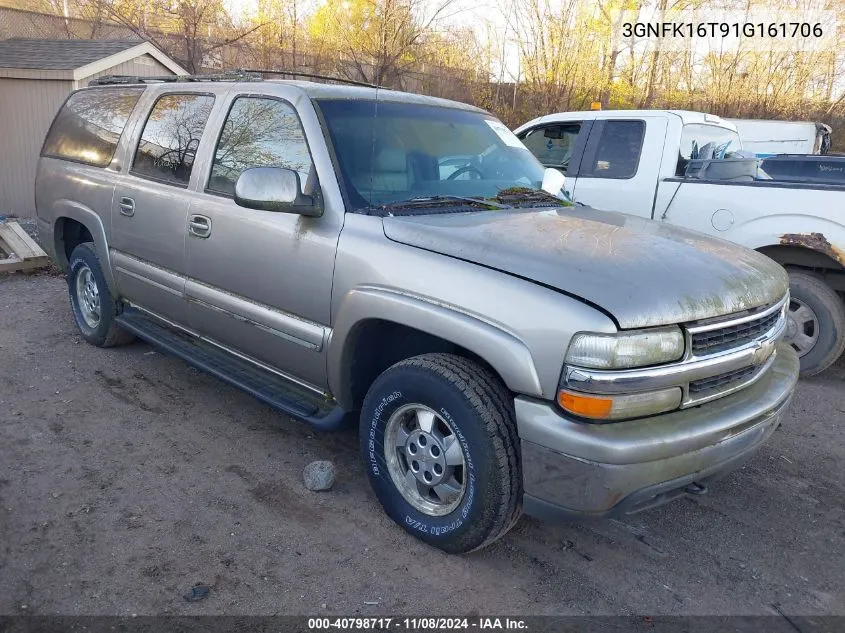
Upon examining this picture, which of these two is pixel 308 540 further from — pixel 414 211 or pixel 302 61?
pixel 302 61

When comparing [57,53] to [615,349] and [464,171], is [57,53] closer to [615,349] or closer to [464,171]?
[464,171]

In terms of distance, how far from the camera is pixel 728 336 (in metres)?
2.77

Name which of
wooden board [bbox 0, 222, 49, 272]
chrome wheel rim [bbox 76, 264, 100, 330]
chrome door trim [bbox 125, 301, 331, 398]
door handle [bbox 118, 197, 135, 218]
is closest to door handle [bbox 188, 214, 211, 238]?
chrome door trim [bbox 125, 301, 331, 398]

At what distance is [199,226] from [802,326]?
460 cm

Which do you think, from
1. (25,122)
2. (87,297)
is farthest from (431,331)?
(25,122)

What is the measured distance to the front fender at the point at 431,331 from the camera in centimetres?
254

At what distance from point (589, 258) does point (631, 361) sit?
0.49m

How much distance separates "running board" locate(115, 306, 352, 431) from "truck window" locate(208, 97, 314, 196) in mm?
980

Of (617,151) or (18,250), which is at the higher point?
(617,151)

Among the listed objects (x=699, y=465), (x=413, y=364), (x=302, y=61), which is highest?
(x=302, y=61)

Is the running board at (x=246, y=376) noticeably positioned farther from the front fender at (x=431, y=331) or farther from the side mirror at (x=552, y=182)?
the side mirror at (x=552, y=182)

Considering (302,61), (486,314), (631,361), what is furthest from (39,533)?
(302,61)

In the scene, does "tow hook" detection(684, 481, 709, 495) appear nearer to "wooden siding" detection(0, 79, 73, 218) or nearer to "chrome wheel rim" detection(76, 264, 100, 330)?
"chrome wheel rim" detection(76, 264, 100, 330)

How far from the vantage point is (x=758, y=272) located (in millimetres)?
3051
